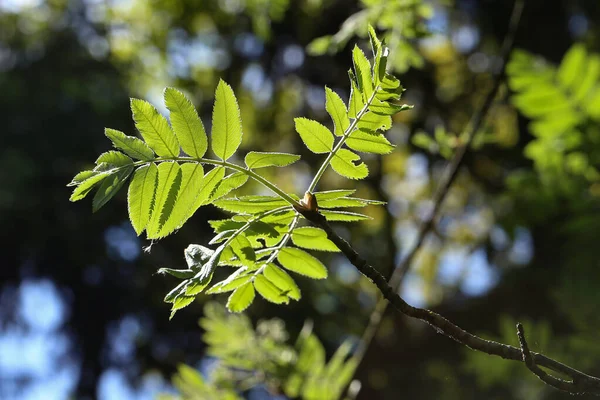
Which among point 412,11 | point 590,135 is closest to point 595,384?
point 412,11

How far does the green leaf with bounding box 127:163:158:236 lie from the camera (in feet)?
3.17

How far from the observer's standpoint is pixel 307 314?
6871 millimetres

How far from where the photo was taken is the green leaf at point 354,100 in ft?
3.31

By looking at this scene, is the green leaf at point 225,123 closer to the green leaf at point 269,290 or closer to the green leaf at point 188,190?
the green leaf at point 188,190

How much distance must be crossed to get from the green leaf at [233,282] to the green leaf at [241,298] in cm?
2

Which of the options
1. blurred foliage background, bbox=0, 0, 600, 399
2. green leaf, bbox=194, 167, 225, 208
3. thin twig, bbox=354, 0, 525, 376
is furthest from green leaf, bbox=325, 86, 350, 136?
blurred foliage background, bbox=0, 0, 600, 399

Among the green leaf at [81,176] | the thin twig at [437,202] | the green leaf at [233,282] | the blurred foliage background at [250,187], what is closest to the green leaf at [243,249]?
the green leaf at [233,282]

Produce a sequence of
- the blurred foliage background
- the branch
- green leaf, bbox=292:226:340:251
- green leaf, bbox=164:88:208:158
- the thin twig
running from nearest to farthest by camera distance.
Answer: the branch < green leaf, bbox=164:88:208:158 < green leaf, bbox=292:226:340:251 < the thin twig < the blurred foliage background

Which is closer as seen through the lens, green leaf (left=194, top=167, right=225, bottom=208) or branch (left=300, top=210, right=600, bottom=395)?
branch (left=300, top=210, right=600, bottom=395)

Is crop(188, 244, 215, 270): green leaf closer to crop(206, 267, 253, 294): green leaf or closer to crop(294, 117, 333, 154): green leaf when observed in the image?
crop(206, 267, 253, 294): green leaf

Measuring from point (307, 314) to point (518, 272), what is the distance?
2.42 meters

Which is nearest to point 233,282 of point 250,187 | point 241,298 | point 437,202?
point 241,298

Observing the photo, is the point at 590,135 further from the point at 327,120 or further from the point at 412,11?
the point at 327,120

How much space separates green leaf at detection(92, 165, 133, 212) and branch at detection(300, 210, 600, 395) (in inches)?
12.0
